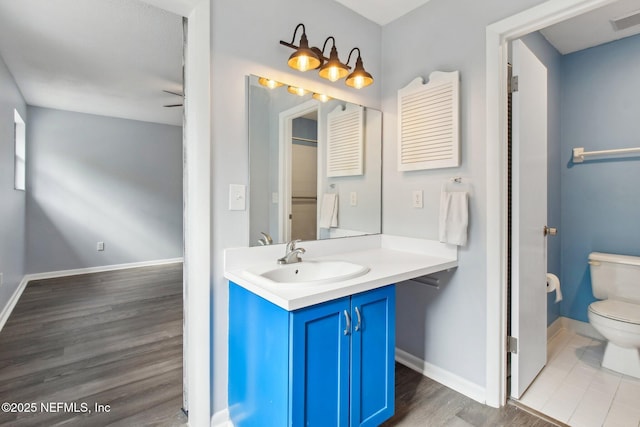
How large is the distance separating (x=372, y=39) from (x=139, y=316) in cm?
317

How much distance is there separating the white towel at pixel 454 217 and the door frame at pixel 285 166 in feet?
2.96

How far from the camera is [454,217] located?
177cm

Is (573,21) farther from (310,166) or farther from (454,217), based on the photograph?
(310,166)

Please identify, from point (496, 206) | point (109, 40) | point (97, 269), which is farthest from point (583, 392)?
point (97, 269)

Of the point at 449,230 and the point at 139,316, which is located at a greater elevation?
the point at 449,230

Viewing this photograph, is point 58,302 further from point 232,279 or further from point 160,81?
point 232,279

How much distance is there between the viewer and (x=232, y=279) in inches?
57.9

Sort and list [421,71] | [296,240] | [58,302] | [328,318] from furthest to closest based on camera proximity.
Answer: [58,302]
[421,71]
[296,240]
[328,318]

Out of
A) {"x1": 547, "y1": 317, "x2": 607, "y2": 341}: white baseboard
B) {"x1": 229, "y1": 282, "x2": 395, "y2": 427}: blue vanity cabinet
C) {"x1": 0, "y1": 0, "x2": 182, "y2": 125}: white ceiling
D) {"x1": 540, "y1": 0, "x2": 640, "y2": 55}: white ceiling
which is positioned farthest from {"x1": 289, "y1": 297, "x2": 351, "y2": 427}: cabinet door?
{"x1": 540, "y1": 0, "x2": 640, "y2": 55}: white ceiling

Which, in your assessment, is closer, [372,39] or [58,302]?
[372,39]

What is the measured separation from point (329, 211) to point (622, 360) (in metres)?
2.15

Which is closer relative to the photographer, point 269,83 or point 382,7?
point 269,83

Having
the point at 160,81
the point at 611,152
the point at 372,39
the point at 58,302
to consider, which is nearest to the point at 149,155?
the point at 160,81

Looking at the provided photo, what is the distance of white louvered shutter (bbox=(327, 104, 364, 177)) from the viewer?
205 cm
